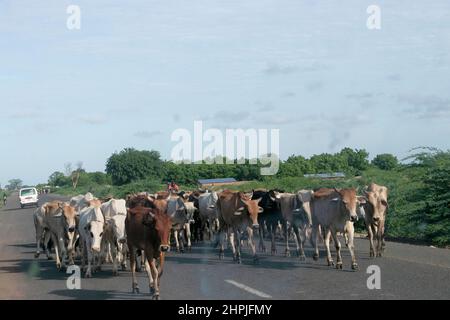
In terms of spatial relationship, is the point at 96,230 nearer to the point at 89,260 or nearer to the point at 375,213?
the point at 89,260

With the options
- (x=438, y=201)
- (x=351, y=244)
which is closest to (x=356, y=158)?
(x=438, y=201)

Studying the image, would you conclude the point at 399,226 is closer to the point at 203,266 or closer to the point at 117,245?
the point at 203,266

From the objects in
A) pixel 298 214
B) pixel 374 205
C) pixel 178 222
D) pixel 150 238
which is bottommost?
pixel 178 222

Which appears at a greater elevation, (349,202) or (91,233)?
(349,202)

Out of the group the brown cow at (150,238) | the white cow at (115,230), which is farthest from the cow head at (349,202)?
the brown cow at (150,238)

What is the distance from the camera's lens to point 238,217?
2141 cm

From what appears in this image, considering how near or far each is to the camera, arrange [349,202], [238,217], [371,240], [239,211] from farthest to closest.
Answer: [238,217]
[239,211]
[371,240]
[349,202]

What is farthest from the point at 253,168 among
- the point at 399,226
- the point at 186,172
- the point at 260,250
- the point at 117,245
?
the point at 117,245

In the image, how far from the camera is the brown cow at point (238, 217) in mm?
20670

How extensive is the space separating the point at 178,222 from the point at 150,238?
21.1 feet

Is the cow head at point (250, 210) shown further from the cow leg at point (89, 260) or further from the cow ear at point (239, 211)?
the cow leg at point (89, 260)

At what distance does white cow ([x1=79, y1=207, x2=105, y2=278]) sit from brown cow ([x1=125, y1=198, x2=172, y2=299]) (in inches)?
88.7
